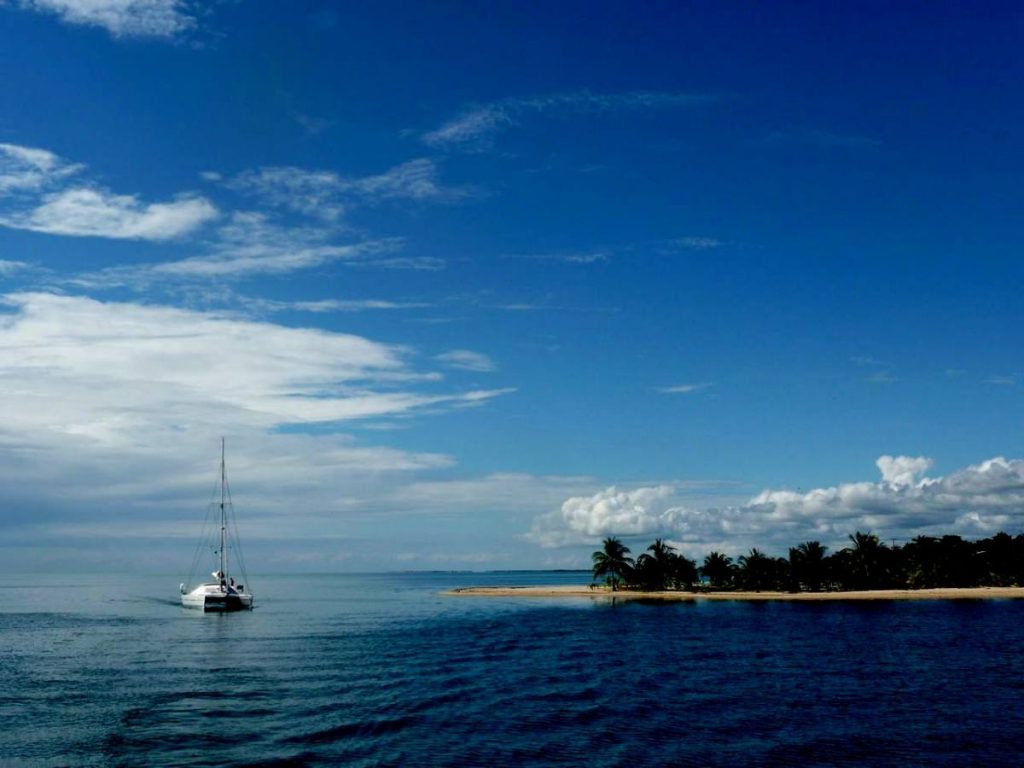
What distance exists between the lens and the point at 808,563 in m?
159

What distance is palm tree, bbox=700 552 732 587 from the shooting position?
573 feet

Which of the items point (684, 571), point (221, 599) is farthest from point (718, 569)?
point (221, 599)

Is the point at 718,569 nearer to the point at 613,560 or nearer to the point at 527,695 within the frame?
the point at 613,560

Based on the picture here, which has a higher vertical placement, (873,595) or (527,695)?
(527,695)

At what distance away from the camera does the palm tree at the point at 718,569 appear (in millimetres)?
174500

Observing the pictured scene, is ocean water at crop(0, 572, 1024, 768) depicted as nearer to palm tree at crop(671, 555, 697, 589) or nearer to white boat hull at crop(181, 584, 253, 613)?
white boat hull at crop(181, 584, 253, 613)

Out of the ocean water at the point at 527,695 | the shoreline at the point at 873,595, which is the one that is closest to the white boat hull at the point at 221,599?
the ocean water at the point at 527,695

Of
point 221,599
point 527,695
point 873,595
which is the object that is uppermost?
point 527,695

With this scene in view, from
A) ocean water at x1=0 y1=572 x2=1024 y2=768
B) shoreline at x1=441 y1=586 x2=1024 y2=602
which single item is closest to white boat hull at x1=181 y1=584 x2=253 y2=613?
ocean water at x1=0 y1=572 x2=1024 y2=768

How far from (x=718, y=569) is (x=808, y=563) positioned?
21756 millimetres

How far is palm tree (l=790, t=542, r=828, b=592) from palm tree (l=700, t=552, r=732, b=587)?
17.0 metres

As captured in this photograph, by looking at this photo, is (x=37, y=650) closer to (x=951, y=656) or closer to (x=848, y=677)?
(x=848, y=677)

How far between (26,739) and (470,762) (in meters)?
24.0

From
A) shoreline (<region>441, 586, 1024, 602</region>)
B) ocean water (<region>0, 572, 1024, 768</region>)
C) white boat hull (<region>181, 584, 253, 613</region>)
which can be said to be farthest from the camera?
shoreline (<region>441, 586, 1024, 602</region>)
